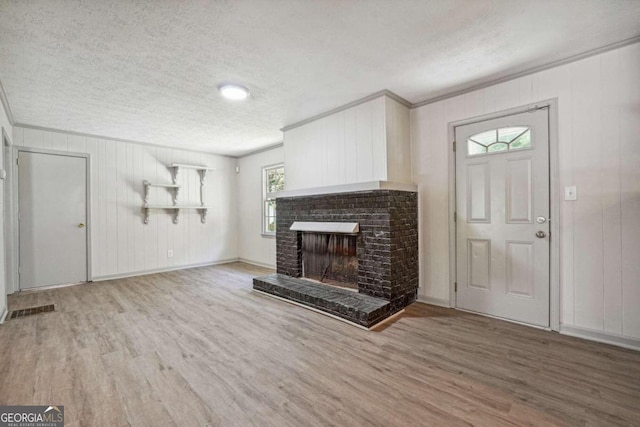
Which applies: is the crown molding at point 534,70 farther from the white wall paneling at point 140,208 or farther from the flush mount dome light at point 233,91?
the white wall paneling at point 140,208

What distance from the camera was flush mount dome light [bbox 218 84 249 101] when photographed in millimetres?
3062

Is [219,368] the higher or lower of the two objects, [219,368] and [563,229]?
the lower

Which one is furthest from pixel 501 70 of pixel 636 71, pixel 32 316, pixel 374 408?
pixel 32 316

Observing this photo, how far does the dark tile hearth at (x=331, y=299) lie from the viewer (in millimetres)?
2871

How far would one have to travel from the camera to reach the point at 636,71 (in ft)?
7.66

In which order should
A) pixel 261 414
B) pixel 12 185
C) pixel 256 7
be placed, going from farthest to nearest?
pixel 12 185, pixel 256 7, pixel 261 414

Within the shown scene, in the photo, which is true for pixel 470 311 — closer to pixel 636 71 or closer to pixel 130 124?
pixel 636 71

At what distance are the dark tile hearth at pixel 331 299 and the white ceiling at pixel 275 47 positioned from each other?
2294 millimetres

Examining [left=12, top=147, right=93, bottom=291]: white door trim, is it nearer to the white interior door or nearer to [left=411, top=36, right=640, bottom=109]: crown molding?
the white interior door

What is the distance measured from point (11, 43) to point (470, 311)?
4815 millimetres

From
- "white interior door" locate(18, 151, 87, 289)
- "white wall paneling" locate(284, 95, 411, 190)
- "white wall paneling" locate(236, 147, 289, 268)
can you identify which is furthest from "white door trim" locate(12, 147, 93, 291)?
"white wall paneling" locate(284, 95, 411, 190)

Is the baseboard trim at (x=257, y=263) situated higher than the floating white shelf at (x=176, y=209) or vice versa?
the floating white shelf at (x=176, y=209)

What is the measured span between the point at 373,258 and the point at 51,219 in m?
4.89

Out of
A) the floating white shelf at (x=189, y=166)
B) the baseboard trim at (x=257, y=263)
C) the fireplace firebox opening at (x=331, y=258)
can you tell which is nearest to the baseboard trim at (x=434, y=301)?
the fireplace firebox opening at (x=331, y=258)
